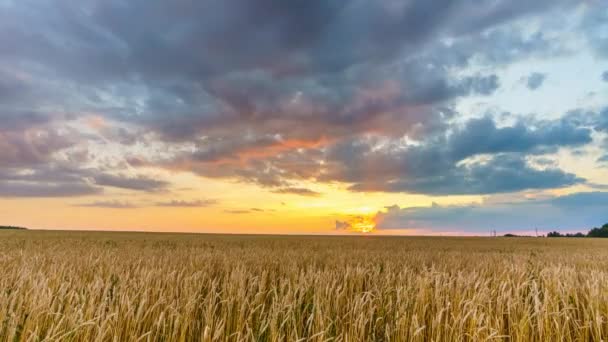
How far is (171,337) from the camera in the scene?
2.93 metres

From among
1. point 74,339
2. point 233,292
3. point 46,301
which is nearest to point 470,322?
point 233,292

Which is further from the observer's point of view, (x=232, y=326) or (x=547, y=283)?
(x=547, y=283)

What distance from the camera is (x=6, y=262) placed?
823cm

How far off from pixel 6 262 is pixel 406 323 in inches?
368

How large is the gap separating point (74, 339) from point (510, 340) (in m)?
4.03

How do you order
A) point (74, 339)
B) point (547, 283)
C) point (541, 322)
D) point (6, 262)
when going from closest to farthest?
point (74, 339) → point (541, 322) → point (547, 283) → point (6, 262)

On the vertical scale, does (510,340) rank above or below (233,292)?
below

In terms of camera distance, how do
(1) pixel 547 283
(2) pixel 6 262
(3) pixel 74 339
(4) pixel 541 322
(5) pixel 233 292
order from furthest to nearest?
(2) pixel 6 262
(1) pixel 547 283
(5) pixel 233 292
(4) pixel 541 322
(3) pixel 74 339

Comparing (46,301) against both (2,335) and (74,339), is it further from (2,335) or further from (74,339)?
(74,339)

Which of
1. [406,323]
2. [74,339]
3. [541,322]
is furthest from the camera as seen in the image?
[541,322]

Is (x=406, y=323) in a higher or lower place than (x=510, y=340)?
higher

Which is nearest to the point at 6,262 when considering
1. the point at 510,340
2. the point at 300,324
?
the point at 300,324

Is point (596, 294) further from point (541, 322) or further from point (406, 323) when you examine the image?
point (406, 323)

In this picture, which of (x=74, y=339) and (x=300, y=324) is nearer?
(x=74, y=339)
